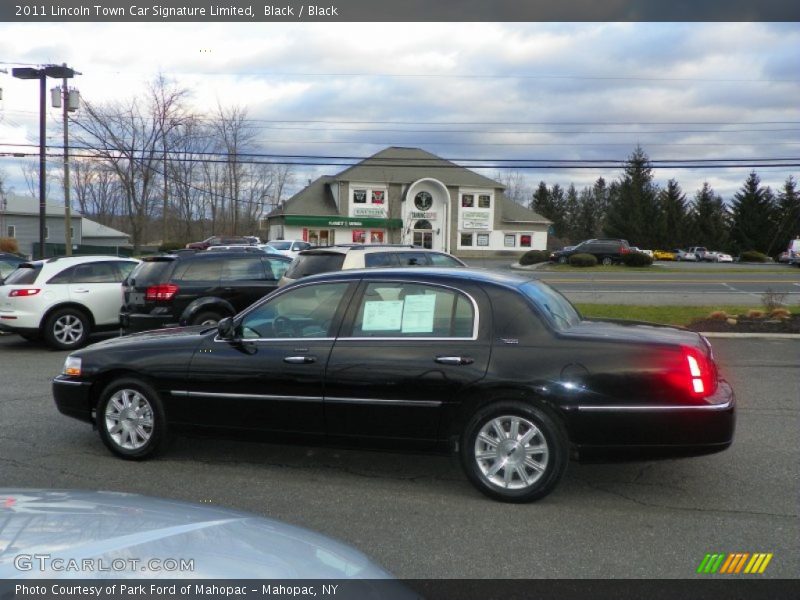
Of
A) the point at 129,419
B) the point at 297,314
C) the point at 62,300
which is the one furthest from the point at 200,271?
the point at 297,314

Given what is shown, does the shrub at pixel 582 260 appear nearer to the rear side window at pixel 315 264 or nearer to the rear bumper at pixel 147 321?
the rear side window at pixel 315 264

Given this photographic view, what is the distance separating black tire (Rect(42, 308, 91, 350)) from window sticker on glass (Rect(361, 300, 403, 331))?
8.57m

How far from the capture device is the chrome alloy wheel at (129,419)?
5910 mm

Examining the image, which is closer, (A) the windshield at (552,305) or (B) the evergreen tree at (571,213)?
(A) the windshield at (552,305)

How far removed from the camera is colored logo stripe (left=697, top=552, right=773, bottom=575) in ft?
13.3

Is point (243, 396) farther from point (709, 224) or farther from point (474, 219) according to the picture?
point (709, 224)

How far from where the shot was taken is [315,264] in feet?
38.5

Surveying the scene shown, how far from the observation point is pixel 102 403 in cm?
601

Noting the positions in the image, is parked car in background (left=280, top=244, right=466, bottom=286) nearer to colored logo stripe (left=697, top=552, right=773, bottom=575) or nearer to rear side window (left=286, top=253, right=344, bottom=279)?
rear side window (left=286, top=253, right=344, bottom=279)

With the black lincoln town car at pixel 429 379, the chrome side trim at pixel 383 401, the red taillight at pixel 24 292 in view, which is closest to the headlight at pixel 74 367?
the black lincoln town car at pixel 429 379

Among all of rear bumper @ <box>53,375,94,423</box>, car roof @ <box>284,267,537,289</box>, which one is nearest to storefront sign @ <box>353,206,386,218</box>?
rear bumper @ <box>53,375,94,423</box>

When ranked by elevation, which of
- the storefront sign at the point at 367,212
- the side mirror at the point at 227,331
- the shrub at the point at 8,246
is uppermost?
the storefront sign at the point at 367,212

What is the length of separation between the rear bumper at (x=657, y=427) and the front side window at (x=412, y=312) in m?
1.05

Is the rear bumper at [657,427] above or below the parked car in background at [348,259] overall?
below
